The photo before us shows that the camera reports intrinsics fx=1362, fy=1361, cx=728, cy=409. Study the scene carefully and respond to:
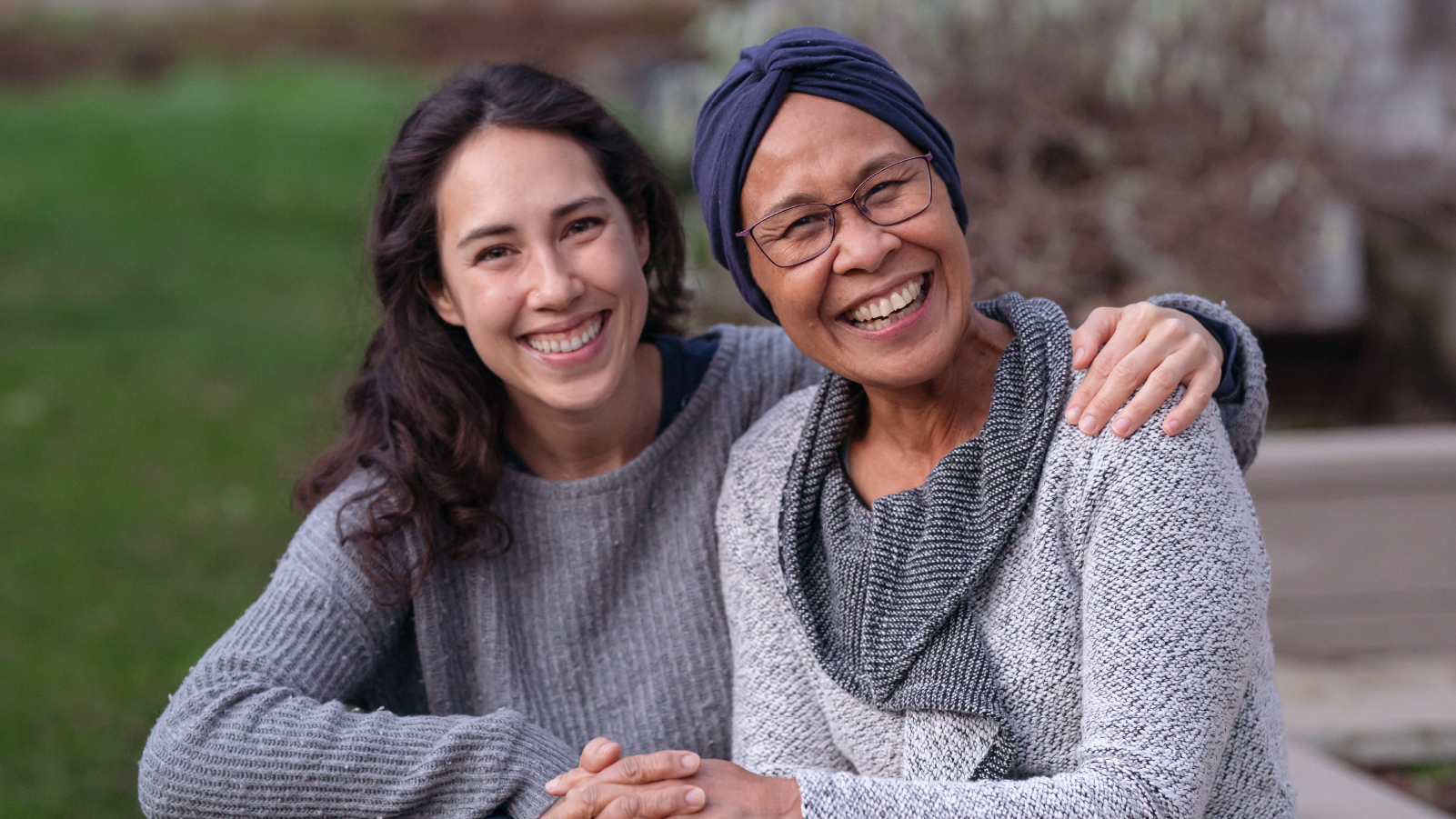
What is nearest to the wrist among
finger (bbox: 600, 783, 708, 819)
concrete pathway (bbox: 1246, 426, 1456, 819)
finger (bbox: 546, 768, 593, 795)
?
finger (bbox: 600, 783, 708, 819)

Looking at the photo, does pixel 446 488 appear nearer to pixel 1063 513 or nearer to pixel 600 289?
pixel 600 289

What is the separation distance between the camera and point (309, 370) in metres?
7.26

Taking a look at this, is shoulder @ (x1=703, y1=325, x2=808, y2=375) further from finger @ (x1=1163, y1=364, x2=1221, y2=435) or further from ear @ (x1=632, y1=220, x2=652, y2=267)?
finger @ (x1=1163, y1=364, x2=1221, y2=435)

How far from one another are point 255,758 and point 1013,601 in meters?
1.14

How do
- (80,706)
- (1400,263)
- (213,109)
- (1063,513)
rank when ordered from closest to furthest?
(1063,513), (80,706), (1400,263), (213,109)

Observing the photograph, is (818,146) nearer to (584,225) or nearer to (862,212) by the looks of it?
(862,212)

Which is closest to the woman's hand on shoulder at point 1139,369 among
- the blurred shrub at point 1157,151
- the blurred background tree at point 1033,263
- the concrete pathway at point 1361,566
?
the blurred background tree at point 1033,263

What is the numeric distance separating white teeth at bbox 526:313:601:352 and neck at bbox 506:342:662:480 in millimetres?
157

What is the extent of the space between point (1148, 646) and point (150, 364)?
652cm

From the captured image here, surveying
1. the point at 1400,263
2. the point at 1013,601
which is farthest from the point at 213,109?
the point at 1013,601

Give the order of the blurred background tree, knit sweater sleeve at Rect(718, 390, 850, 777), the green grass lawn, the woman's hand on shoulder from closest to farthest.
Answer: the woman's hand on shoulder → knit sweater sleeve at Rect(718, 390, 850, 777) → the green grass lawn → the blurred background tree

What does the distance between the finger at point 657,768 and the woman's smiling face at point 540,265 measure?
2.18 ft

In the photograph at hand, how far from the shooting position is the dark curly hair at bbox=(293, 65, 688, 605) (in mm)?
2330

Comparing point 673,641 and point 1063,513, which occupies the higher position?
point 1063,513
